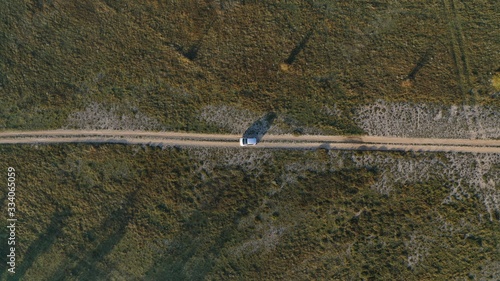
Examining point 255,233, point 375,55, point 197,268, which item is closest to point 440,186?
point 375,55

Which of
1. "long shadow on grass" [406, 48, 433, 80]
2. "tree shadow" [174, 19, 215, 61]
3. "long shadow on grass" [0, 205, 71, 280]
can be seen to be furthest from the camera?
"long shadow on grass" [0, 205, 71, 280]

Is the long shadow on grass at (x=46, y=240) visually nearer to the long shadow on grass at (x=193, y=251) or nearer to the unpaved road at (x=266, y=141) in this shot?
the unpaved road at (x=266, y=141)

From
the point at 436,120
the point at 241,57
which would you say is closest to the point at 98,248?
the point at 241,57

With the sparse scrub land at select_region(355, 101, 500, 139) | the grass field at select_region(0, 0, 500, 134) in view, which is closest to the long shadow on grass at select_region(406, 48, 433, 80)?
the grass field at select_region(0, 0, 500, 134)

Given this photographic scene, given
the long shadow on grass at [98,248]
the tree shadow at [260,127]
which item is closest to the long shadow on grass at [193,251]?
the long shadow on grass at [98,248]

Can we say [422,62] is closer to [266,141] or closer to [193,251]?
[266,141]

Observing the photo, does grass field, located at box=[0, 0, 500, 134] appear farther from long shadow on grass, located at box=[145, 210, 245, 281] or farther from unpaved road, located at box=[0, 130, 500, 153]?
long shadow on grass, located at box=[145, 210, 245, 281]

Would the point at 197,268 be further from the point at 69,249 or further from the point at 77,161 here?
the point at 77,161

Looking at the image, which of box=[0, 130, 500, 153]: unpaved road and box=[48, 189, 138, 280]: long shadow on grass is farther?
box=[48, 189, 138, 280]: long shadow on grass
